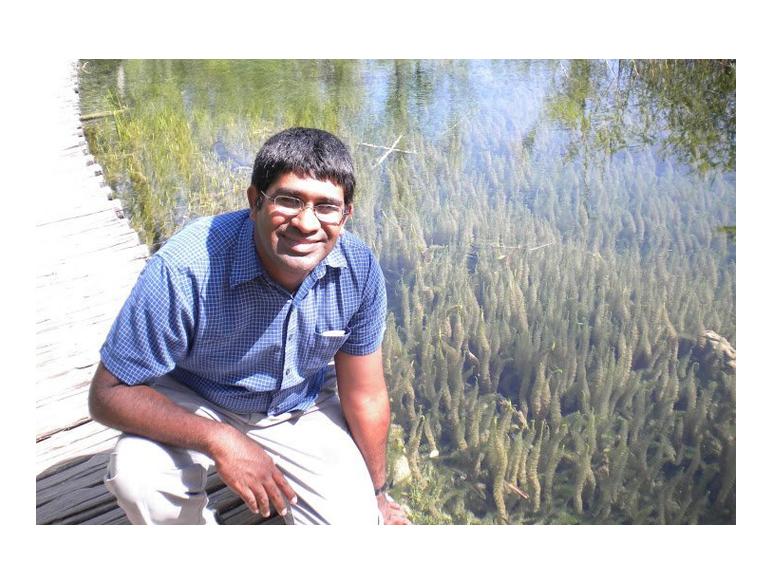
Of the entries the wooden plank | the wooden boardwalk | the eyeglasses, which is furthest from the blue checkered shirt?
the wooden boardwalk

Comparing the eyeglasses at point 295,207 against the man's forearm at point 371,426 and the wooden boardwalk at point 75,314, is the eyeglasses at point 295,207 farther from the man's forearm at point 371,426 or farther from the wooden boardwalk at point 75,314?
the wooden boardwalk at point 75,314

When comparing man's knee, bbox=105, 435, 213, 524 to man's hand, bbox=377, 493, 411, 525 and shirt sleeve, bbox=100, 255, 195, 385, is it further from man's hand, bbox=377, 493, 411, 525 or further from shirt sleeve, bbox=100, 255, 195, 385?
man's hand, bbox=377, 493, 411, 525

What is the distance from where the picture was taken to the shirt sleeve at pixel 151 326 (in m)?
1.80

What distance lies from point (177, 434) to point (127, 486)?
161 millimetres

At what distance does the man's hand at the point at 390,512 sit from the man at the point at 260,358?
88mm

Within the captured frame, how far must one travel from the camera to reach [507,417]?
2512 millimetres

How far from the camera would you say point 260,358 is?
2002 mm

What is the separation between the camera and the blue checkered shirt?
1.82m

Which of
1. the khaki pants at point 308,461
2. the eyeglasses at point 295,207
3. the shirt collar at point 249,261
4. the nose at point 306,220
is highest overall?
the eyeglasses at point 295,207

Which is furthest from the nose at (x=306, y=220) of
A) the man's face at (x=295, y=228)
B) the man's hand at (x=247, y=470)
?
the man's hand at (x=247, y=470)

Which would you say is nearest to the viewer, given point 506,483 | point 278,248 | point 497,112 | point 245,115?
point 278,248

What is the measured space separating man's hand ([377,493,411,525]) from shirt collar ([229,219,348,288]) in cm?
74
